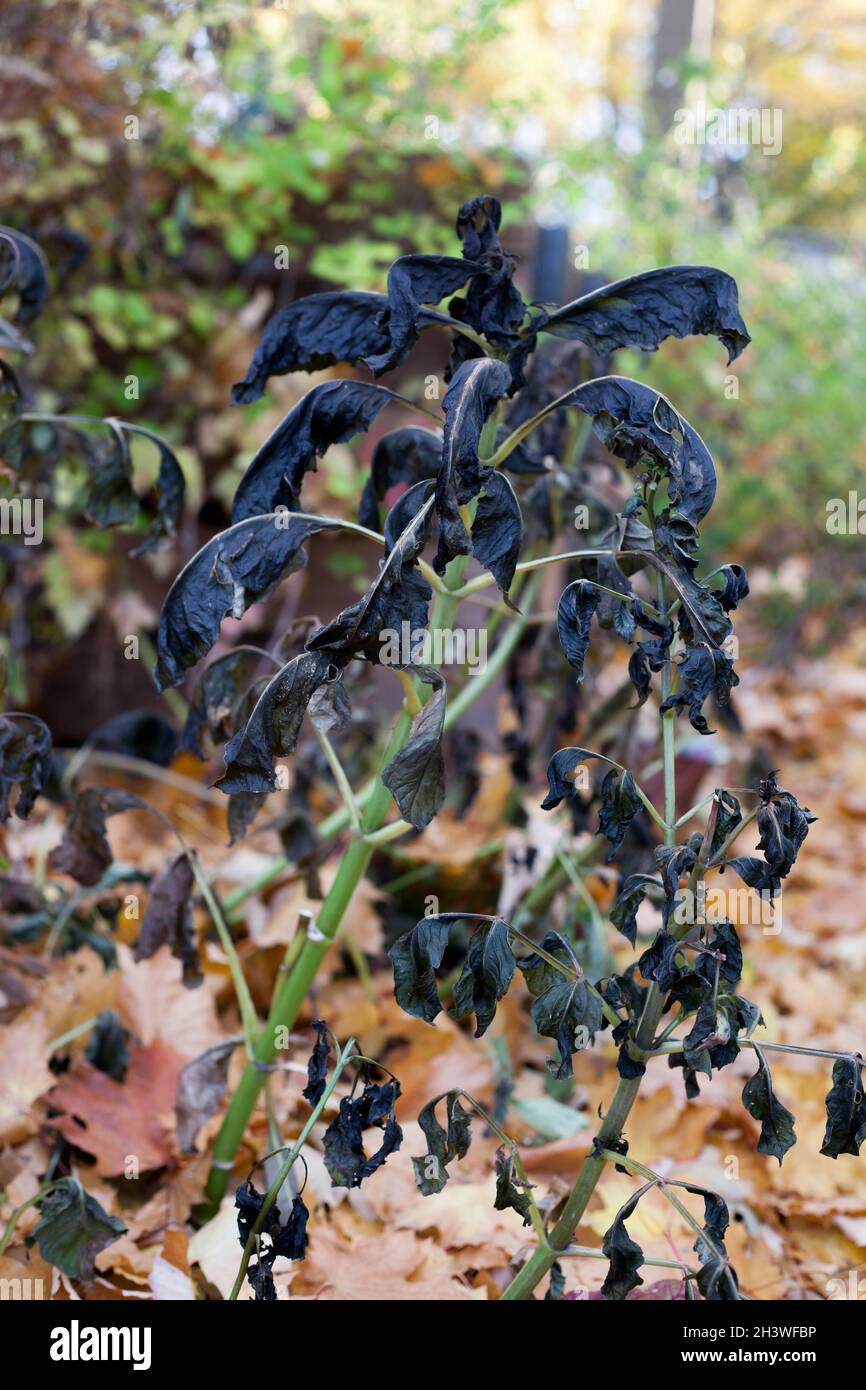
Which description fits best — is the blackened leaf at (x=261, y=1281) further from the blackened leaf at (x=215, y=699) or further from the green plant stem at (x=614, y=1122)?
the blackened leaf at (x=215, y=699)

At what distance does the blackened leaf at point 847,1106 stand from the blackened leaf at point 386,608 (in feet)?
1.84

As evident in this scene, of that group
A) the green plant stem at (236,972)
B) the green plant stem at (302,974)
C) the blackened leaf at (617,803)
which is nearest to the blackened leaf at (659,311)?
the green plant stem at (302,974)

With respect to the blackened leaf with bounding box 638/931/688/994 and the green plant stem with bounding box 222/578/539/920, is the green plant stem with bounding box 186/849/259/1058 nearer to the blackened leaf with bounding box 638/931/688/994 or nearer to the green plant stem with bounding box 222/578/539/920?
the green plant stem with bounding box 222/578/539/920

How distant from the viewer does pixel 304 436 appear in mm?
1284

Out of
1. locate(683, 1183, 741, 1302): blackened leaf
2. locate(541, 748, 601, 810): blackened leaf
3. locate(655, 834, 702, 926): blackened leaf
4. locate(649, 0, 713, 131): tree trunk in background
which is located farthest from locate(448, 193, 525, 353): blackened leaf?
locate(649, 0, 713, 131): tree trunk in background

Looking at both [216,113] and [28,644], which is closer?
[216,113]

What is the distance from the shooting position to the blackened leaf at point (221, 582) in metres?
1.24

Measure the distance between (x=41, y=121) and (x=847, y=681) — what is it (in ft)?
11.4

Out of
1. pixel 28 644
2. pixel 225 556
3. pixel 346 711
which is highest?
pixel 28 644

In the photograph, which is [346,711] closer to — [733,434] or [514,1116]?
[514,1116]

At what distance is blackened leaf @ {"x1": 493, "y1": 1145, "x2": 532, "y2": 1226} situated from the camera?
112 cm

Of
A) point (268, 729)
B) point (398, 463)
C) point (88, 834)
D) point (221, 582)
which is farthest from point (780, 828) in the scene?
point (88, 834)

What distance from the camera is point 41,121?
2.55 metres
